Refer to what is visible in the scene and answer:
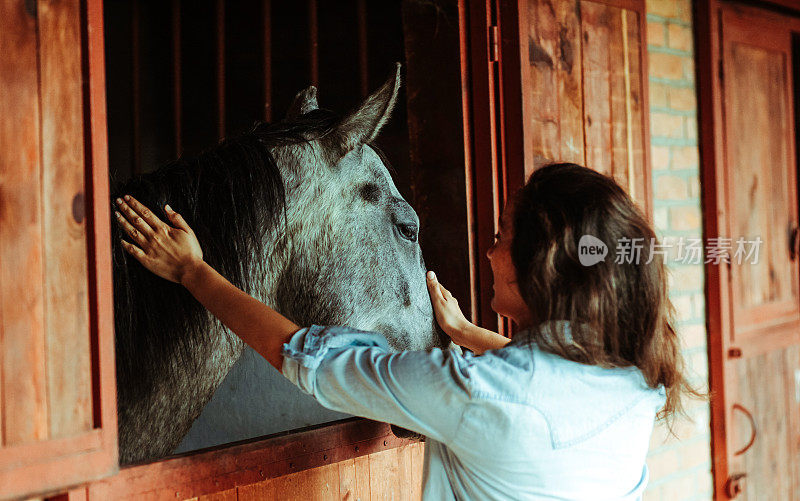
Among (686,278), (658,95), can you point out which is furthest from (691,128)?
(686,278)

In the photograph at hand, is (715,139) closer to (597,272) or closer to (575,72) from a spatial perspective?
(575,72)

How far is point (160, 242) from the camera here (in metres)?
1.21

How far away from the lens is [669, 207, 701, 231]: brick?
225 cm

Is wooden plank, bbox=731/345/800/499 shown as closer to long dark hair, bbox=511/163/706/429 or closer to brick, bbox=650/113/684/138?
brick, bbox=650/113/684/138

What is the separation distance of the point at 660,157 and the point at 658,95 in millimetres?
196

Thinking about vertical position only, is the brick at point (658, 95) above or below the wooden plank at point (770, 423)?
above

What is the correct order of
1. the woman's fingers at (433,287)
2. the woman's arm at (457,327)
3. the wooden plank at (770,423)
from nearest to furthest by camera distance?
the woman's arm at (457,327) < the woman's fingers at (433,287) < the wooden plank at (770,423)

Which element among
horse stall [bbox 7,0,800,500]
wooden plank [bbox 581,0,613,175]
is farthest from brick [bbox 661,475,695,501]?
wooden plank [bbox 581,0,613,175]

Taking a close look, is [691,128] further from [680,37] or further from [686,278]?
[686,278]

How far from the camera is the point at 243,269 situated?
140cm

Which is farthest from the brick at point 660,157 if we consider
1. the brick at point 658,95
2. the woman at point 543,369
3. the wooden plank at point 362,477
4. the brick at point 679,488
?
the wooden plank at point 362,477

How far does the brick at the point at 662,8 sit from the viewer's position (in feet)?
7.19

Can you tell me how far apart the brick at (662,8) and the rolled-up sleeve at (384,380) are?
168 cm

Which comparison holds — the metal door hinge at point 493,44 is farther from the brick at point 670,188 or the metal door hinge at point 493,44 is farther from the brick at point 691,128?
the brick at point 691,128
